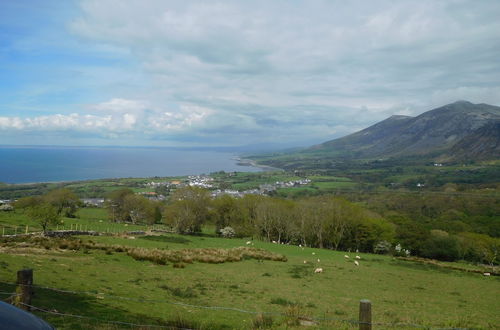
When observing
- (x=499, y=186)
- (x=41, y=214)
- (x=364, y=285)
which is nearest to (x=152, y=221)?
(x=41, y=214)

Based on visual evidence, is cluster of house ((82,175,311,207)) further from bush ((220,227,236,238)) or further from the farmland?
the farmland

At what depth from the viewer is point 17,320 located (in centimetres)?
452

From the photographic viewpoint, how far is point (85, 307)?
1202 cm

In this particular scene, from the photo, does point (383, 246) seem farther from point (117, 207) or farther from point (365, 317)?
point (365, 317)

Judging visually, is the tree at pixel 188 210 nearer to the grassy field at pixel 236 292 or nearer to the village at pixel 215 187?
the grassy field at pixel 236 292

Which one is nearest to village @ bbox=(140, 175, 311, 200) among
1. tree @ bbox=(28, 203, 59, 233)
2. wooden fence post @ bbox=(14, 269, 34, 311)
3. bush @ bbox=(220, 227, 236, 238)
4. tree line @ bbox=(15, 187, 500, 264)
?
tree line @ bbox=(15, 187, 500, 264)

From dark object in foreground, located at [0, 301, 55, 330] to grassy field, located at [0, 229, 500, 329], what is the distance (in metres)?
4.97

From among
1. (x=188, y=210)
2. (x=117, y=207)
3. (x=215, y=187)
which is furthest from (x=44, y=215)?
(x=215, y=187)

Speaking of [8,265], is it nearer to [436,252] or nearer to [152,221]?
[152,221]

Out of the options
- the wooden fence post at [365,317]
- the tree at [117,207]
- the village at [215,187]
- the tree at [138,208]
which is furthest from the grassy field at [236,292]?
the village at [215,187]

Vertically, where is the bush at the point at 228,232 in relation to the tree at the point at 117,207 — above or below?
below

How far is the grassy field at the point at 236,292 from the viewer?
39.7ft

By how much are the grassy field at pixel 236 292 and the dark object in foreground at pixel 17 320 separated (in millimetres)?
4972

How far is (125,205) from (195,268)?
153 ft
